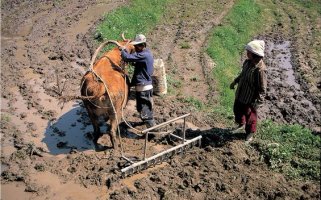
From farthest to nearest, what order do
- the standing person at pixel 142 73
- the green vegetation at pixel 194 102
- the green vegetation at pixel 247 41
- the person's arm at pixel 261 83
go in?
the green vegetation at pixel 194 102 → the standing person at pixel 142 73 → the green vegetation at pixel 247 41 → the person's arm at pixel 261 83

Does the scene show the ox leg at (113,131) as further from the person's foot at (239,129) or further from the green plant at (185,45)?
the green plant at (185,45)

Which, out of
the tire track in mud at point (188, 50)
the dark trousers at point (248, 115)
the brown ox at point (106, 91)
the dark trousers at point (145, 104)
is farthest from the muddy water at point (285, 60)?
the brown ox at point (106, 91)

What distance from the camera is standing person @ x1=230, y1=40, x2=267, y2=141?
7.54 m

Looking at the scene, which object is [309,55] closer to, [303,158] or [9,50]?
[303,158]

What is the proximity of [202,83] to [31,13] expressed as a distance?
913 cm

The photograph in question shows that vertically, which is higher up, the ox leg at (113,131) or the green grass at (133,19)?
the green grass at (133,19)

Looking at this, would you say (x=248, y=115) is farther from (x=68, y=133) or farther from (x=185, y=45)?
(x=185, y=45)

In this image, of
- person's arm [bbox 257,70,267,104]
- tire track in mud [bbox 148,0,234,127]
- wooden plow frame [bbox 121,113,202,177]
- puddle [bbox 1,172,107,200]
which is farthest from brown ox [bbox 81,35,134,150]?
person's arm [bbox 257,70,267,104]

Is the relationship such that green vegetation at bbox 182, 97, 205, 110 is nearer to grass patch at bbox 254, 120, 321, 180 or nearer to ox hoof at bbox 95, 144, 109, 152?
grass patch at bbox 254, 120, 321, 180

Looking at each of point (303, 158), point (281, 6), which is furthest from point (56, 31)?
point (281, 6)

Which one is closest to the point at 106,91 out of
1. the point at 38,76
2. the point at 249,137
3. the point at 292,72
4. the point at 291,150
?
the point at 249,137

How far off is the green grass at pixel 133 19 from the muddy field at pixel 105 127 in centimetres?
51

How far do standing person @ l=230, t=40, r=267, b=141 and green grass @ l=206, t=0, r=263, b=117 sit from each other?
1.48 meters

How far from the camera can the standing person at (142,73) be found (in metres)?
7.95
